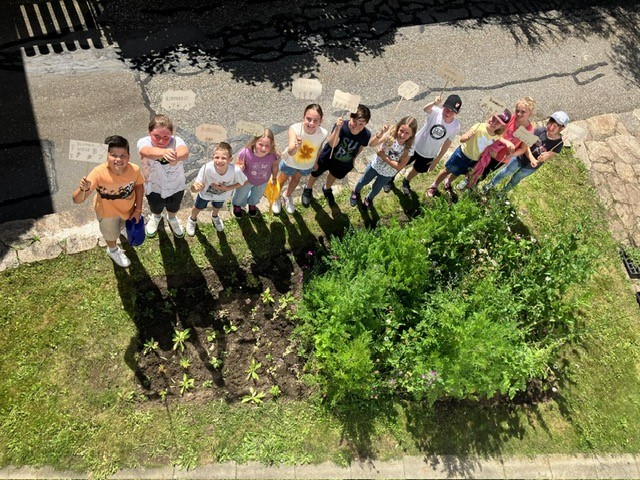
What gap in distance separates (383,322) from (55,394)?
3830 millimetres

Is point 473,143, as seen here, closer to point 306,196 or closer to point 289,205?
point 306,196

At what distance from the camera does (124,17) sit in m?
8.03

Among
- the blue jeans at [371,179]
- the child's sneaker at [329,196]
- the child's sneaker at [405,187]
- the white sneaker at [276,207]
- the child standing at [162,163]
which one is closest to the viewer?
the child standing at [162,163]

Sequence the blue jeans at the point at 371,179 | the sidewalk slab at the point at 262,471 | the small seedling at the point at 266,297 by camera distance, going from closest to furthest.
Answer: the sidewalk slab at the point at 262,471 → the small seedling at the point at 266,297 → the blue jeans at the point at 371,179

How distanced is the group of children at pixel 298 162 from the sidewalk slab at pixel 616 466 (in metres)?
3.82

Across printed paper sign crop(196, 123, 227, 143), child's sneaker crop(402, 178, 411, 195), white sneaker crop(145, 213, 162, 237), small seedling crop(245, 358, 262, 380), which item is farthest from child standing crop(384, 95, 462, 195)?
white sneaker crop(145, 213, 162, 237)

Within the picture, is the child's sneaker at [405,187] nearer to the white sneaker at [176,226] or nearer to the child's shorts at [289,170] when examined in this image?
the child's shorts at [289,170]

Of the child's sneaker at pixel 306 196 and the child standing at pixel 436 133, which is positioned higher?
the child standing at pixel 436 133

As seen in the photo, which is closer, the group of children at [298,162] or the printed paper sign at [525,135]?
the group of children at [298,162]

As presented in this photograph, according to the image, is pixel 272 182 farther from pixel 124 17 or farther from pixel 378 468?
pixel 124 17

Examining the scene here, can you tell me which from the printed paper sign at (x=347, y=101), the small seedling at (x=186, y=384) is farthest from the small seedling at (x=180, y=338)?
the printed paper sign at (x=347, y=101)

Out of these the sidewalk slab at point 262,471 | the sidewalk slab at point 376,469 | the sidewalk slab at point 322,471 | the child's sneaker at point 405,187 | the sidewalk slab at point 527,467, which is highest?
the child's sneaker at point 405,187

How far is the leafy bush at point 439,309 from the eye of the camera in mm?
4801

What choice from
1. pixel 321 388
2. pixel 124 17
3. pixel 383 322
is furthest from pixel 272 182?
pixel 124 17
